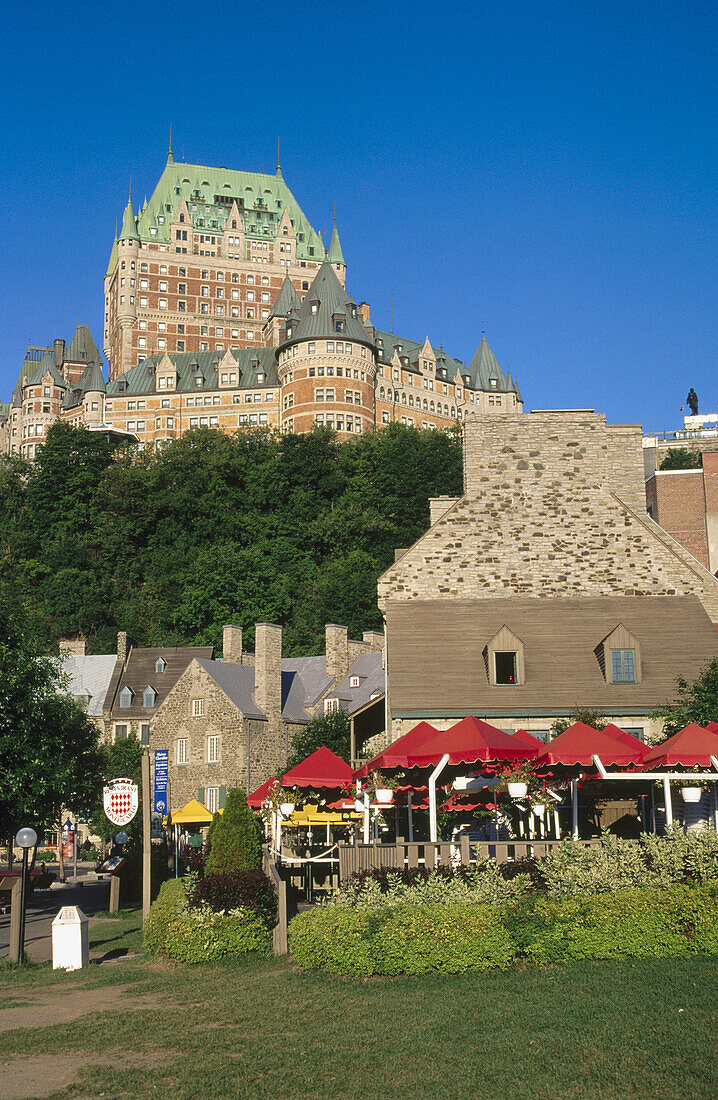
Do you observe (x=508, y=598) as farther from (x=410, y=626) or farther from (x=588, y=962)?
(x=588, y=962)

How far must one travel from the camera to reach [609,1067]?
11.0 meters

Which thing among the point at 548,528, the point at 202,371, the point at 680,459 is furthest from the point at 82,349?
the point at 548,528

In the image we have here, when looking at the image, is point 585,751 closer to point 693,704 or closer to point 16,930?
point 693,704

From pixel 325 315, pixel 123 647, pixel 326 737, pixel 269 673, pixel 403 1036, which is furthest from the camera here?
pixel 325 315

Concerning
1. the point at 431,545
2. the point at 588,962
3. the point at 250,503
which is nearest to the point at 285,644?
the point at 250,503

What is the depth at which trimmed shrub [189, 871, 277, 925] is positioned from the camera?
61.8ft

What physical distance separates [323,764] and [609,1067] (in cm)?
1470

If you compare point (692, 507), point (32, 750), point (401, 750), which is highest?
point (692, 507)

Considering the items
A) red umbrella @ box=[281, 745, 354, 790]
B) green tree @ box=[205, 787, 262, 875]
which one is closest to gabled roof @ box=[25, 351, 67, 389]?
red umbrella @ box=[281, 745, 354, 790]

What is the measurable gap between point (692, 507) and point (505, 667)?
131 ft

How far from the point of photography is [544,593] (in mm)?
33781

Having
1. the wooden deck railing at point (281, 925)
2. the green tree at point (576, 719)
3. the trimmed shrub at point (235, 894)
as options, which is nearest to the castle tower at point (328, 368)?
the green tree at point (576, 719)

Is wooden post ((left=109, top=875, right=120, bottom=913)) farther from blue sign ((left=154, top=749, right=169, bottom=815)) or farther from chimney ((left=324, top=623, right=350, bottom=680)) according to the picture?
chimney ((left=324, top=623, right=350, bottom=680))

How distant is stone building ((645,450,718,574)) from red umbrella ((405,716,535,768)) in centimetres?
4771
